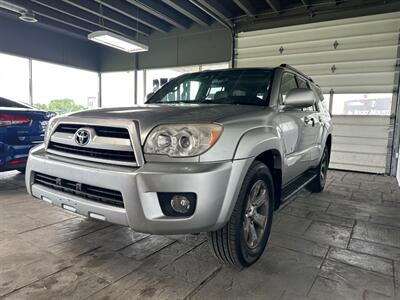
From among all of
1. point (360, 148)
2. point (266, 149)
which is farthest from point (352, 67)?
point (266, 149)

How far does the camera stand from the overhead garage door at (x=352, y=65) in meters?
5.98

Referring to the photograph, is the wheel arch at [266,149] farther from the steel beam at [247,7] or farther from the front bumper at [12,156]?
the steel beam at [247,7]

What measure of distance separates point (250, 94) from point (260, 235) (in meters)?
1.14

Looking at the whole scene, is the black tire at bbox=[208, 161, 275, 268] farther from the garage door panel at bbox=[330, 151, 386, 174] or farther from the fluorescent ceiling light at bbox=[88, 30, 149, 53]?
the garage door panel at bbox=[330, 151, 386, 174]

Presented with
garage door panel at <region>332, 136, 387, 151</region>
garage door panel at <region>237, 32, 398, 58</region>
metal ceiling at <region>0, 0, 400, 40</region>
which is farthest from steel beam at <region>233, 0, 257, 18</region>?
garage door panel at <region>332, 136, 387, 151</region>

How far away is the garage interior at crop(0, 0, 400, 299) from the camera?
1819mm

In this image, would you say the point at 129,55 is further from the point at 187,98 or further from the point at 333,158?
the point at 187,98

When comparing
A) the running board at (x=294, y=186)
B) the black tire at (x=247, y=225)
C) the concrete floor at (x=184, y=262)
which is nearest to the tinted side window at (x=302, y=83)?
the running board at (x=294, y=186)

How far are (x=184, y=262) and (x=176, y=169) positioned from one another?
0.87 metres

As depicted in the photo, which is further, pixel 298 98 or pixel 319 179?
pixel 319 179

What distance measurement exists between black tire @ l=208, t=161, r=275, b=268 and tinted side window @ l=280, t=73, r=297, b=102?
0.88 meters

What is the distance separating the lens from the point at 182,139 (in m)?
1.60

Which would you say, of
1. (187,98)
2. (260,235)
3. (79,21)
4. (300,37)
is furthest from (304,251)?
(79,21)

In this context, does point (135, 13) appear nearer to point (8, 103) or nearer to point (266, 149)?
point (8, 103)
